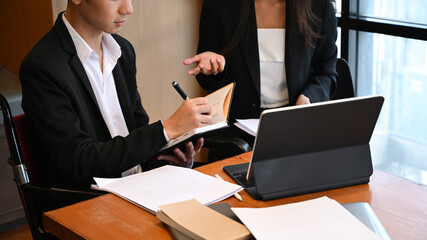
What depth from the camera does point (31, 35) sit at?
288 centimetres

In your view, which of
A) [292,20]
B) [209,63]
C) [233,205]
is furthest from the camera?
[292,20]

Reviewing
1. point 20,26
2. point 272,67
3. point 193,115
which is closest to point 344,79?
point 272,67

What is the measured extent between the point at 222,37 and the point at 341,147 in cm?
→ 106

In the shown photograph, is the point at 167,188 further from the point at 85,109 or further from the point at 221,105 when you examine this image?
the point at 85,109

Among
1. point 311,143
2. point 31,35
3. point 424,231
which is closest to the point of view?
point 424,231

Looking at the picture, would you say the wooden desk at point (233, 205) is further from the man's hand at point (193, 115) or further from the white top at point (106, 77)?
the white top at point (106, 77)

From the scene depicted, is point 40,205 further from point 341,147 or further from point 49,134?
point 341,147

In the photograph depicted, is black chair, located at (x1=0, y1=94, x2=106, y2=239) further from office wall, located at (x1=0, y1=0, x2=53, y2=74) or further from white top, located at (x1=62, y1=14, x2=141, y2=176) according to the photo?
office wall, located at (x1=0, y1=0, x2=53, y2=74)

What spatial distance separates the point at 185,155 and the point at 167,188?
0.43 meters

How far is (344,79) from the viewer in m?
2.52

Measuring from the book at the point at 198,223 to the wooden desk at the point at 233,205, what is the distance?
0.14 feet

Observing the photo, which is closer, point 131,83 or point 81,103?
point 81,103

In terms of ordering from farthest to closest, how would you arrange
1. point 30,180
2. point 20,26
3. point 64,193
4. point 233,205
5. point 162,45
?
point 162,45, point 20,26, point 30,180, point 64,193, point 233,205

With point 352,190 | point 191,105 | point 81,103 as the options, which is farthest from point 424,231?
point 81,103
